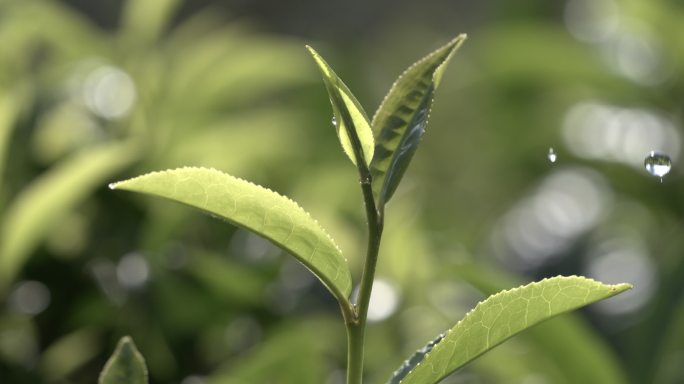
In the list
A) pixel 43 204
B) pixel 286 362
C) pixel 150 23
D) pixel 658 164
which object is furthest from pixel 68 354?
pixel 658 164

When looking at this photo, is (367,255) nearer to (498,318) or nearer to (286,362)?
(498,318)

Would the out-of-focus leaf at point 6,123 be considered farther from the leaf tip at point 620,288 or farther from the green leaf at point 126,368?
the leaf tip at point 620,288

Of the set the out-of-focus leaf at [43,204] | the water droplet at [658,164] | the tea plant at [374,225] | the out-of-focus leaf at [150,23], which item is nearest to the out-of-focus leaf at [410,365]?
the tea plant at [374,225]

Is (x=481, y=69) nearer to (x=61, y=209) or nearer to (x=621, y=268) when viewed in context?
(x=621, y=268)

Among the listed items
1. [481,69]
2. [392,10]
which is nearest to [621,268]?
[481,69]

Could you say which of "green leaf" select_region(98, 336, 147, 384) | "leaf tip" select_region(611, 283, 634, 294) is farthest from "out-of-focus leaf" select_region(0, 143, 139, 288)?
"leaf tip" select_region(611, 283, 634, 294)

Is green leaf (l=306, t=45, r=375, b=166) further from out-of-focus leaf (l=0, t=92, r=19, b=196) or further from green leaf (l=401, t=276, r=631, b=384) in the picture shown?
out-of-focus leaf (l=0, t=92, r=19, b=196)
